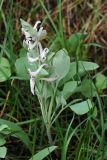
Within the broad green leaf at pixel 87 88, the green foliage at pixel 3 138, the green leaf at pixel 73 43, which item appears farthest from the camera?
the green leaf at pixel 73 43

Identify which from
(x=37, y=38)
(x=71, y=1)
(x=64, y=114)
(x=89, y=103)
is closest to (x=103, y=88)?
(x=64, y=114)

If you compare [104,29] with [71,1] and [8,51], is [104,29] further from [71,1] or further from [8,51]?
[8,51]

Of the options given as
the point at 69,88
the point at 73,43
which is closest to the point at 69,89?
the point at 69,88

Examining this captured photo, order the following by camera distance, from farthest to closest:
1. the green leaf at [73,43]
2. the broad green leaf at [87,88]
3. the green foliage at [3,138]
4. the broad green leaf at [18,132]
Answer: the green leaf at [73,43] < the broad green leaf at [87,88] < the broad green leaf at [18,132] < the green foliage at [3,138]

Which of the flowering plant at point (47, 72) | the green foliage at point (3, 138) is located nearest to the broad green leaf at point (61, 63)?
the flowering plant at point (47, 72)

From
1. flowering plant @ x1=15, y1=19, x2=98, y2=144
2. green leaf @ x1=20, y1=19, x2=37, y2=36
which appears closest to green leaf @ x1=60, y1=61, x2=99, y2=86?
flowering plant @ x1=15, y1=19, x2=98, y2=144

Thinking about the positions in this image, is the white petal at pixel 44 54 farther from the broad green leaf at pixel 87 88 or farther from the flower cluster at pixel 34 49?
the broad green leaf at pixel 87 88
